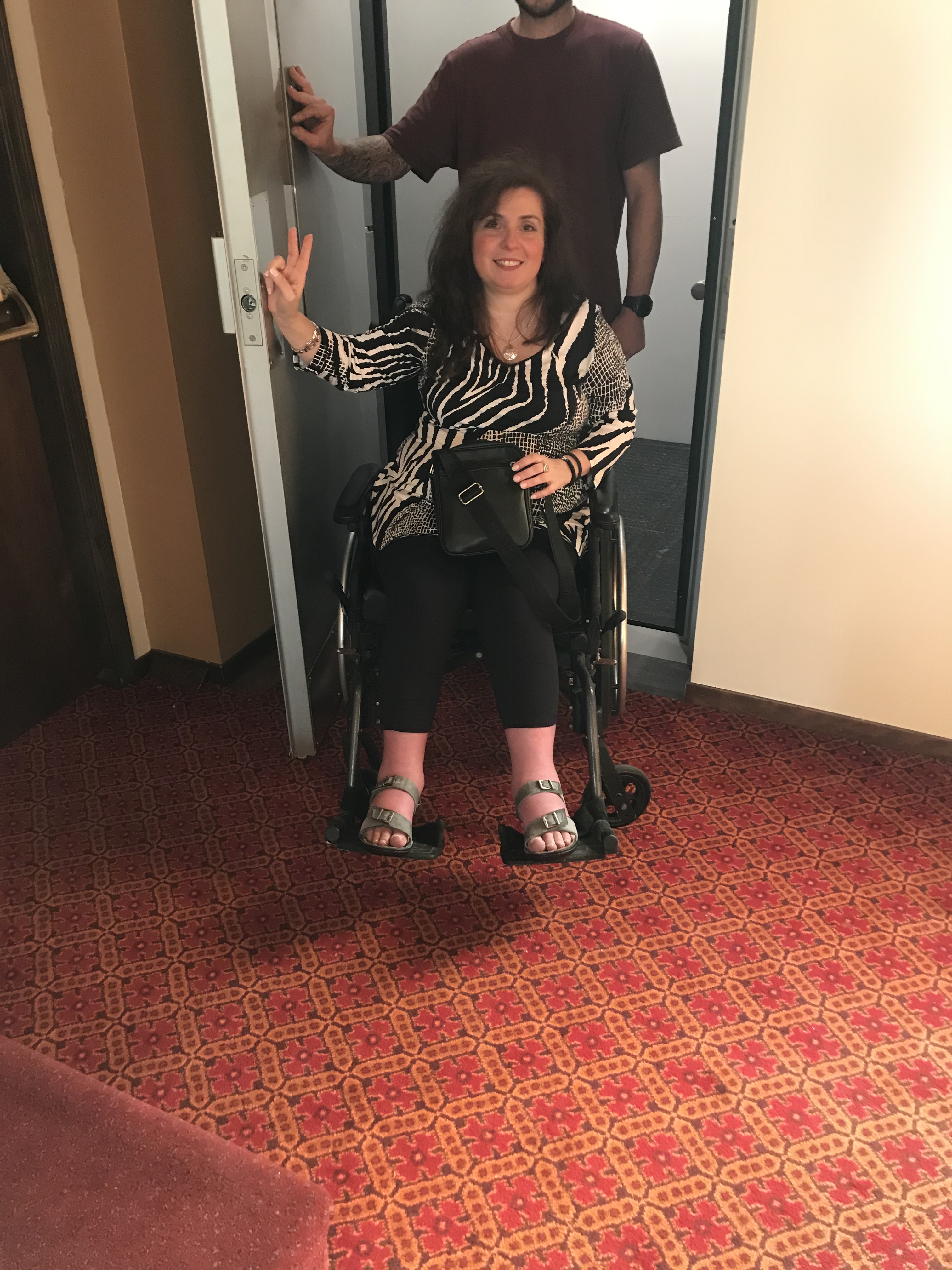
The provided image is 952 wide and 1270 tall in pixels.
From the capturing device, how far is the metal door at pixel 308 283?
5.96ft

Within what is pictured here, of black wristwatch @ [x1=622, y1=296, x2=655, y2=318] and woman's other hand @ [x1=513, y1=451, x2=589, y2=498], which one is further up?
black wristwatch @ [x1=622, y1=296, x2=655, y2=318]

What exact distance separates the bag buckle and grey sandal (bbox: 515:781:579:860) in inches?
22.3

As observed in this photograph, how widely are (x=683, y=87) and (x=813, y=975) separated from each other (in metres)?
2.88

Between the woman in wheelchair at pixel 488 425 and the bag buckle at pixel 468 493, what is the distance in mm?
104

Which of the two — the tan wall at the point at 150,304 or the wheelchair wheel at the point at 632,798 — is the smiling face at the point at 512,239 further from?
the wheelchair wheel at the point at 632,798

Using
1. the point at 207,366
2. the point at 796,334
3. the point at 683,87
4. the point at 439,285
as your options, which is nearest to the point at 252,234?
the point at 439,285

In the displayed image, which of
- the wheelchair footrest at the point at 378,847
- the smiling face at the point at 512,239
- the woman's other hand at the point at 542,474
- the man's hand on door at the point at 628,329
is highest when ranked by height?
the smiling face at the point at 512,239

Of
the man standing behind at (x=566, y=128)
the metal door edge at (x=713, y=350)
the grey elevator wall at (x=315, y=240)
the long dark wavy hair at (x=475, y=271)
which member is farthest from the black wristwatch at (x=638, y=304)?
the grey elevator wall at (x=315, y=240)

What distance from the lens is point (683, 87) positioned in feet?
10.8

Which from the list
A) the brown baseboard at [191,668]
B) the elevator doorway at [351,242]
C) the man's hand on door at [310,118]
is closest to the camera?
the elevator doorway at [351,242]

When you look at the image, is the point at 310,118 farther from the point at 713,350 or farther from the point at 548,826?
the point at 548,826

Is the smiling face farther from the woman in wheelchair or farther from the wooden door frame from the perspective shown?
the wooden door frame

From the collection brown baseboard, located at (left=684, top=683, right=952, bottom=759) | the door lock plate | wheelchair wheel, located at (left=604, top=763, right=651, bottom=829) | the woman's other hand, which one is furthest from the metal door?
brown baseboard, located at (left=684, top=683, right=952, bottom=759)

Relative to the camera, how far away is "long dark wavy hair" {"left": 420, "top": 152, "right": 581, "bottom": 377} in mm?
1934
